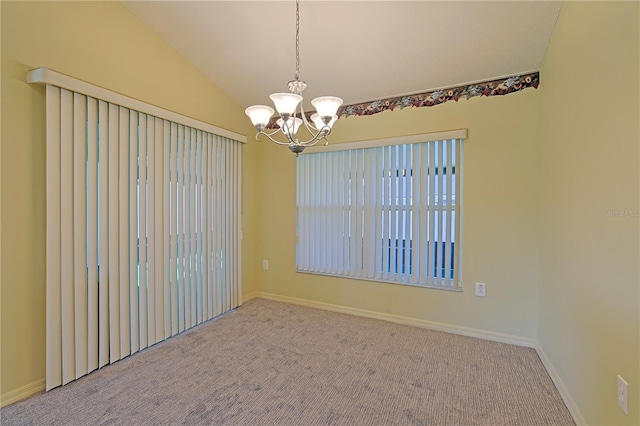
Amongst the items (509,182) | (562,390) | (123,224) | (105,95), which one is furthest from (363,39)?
(562,390)

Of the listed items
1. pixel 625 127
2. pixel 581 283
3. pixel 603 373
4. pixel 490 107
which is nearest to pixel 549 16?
pixel 490 107

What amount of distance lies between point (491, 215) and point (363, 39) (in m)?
1.86

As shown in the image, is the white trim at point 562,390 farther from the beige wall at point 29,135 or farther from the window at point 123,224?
the beige wall at point 29,135

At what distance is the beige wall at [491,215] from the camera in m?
2.54

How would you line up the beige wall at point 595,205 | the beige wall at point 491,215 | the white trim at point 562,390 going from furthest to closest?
the beige wall at point 491,215 → the white trim at point 562,390 → the beige wall at point 595,205

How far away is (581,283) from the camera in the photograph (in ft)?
5.37

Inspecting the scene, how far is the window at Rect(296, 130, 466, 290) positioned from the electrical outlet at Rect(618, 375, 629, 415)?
1.56 metres

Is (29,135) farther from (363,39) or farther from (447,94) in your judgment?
(447,94)

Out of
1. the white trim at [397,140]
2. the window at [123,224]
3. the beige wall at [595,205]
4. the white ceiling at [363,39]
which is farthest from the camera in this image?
the white trim at [397,140]

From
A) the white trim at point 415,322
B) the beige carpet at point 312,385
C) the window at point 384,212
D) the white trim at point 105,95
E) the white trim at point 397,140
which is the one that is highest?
the white trim at point 105,95

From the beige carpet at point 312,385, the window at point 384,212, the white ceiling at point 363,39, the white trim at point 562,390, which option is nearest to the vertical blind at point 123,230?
the beige carpet at point 312,385

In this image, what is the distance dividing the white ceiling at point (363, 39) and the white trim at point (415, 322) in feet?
7.46

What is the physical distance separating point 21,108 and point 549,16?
11.3 ft

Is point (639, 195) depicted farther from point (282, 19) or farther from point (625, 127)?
point (282, 19)
